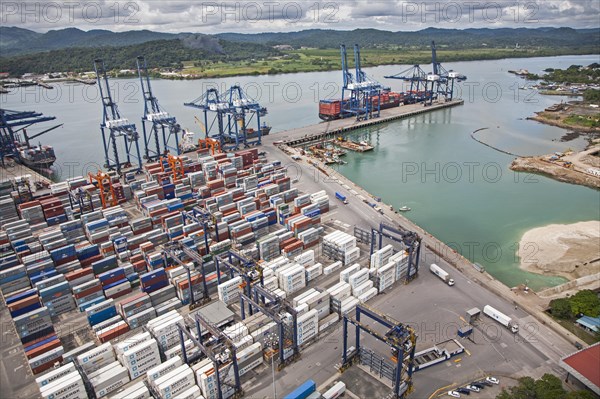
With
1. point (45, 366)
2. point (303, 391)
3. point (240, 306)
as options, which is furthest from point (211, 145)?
point (303, 391)

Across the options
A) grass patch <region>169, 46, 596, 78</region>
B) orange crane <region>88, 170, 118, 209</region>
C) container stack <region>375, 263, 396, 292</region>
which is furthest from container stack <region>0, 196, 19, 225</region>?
grass patch <region>169, 46, 596, 78</region>

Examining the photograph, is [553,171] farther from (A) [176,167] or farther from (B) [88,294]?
(B) [88,294]

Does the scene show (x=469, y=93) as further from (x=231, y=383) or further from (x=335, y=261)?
(x=231, y=383)

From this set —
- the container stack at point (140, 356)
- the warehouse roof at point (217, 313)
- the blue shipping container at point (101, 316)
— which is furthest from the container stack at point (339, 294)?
the blue shipping container at point (101, 316)

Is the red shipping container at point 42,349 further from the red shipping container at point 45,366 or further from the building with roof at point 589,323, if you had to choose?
the building with roof at point 589,323

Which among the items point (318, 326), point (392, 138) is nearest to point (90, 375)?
point (318, 326)
